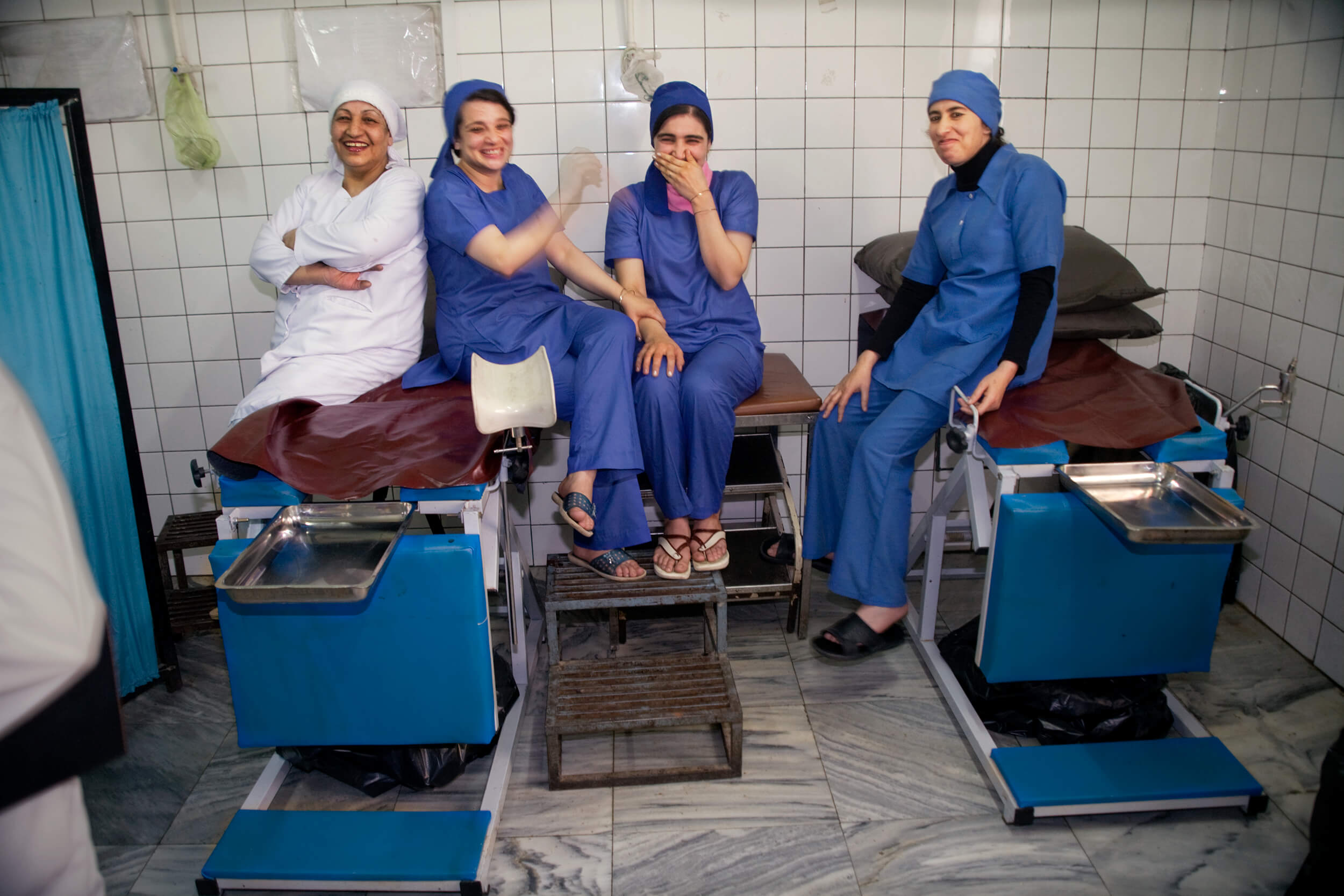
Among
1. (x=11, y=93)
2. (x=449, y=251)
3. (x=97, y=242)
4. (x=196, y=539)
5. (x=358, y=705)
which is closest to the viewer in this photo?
(x=358, y=705)

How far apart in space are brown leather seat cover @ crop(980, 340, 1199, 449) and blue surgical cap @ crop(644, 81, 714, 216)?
107cm

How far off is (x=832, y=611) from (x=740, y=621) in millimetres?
288

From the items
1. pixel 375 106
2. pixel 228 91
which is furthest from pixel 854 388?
pixel 228 91

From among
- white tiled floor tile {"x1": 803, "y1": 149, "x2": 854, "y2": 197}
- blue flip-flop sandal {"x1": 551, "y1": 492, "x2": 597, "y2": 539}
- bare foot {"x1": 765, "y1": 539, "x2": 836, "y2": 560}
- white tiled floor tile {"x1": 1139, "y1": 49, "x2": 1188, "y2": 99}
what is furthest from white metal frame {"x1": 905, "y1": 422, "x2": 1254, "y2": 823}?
white tiled floor tile {"x1": 1139, "y1": 49, "x2": 1188, "y2": 99}

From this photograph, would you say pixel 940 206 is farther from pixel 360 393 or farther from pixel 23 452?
pixel 23 452

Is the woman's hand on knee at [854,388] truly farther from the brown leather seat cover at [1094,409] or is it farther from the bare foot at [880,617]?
the bare foot at [880,617]

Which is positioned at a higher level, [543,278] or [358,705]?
[543,278]

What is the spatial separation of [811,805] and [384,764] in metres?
0.96

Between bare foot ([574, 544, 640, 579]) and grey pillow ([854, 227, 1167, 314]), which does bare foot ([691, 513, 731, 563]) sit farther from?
grey pillow ([854, 227, 1167, 314])

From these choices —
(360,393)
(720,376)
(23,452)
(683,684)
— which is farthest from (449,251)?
(23,452)

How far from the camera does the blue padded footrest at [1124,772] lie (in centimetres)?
195

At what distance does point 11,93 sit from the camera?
2170mm

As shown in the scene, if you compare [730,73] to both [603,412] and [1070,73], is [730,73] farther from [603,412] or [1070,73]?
[603,412]

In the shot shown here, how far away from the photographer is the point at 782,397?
2562 mm
